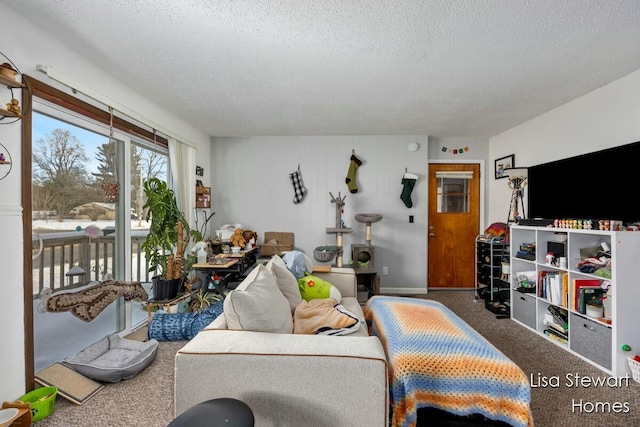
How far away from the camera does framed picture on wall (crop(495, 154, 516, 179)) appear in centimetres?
381

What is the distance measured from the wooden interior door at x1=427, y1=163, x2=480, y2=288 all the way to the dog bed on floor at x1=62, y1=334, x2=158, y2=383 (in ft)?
12.0

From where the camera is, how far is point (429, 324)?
168 cm

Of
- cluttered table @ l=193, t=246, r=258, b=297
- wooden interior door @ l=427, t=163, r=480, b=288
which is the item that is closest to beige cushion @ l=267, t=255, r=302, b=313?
cluttered table @ l=193, t=246, r=258, b=297

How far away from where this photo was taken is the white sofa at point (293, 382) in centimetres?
117

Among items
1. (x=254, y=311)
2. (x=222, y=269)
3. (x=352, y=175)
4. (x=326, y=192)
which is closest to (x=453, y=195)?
(x=352, y=175)

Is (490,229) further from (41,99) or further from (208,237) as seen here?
(41,99)

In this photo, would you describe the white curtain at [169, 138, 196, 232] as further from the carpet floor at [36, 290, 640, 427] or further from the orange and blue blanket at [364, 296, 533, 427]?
the orange and blue blanket at [364, 296, 533, 427]

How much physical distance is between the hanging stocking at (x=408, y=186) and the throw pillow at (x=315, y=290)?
2.28 m

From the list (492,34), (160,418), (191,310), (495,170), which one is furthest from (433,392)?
(495,170)

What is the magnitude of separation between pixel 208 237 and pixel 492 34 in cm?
374

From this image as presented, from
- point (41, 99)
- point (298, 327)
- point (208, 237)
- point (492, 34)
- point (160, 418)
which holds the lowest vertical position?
point (160, 418)

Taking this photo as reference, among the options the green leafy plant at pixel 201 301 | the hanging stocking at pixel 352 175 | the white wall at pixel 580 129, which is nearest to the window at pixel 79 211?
the green leafy plant at pixel 201 301

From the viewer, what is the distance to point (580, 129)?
2.79m

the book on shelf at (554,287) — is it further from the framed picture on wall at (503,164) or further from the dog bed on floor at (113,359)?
the dog bed on floor at (113,359)
